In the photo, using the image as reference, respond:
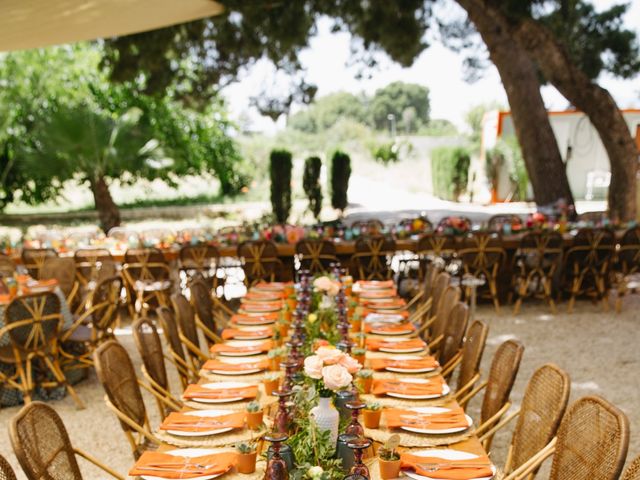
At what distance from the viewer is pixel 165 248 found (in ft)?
23.0

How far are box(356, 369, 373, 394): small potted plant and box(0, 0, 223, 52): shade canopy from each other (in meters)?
4.05

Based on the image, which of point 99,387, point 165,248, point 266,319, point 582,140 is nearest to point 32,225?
point 165,248

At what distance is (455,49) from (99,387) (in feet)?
33.0

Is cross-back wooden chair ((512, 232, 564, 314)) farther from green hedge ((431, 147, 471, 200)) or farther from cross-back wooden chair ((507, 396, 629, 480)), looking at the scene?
green hedge ((431, 147, 471, 200))

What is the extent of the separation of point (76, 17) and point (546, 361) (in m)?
5.49

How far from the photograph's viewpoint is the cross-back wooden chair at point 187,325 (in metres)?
3.80

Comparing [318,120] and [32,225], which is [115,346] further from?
[318,120]

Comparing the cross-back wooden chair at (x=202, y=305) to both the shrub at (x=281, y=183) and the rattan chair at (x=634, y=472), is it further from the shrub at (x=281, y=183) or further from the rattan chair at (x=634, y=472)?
the shrub at (x=281, y=183)

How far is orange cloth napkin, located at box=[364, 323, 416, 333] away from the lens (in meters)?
3.79

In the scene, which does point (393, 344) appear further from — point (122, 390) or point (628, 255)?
point (628, 255)

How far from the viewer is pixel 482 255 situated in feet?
22.5

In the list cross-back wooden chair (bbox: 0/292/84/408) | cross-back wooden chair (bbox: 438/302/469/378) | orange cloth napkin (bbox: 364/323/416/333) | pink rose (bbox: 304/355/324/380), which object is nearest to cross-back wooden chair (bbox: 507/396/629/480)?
pink rose (bbox: 304/355/324/380)

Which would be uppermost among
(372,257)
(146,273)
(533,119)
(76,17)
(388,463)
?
(76,17)

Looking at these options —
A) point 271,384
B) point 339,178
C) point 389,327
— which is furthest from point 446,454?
point 339,178
